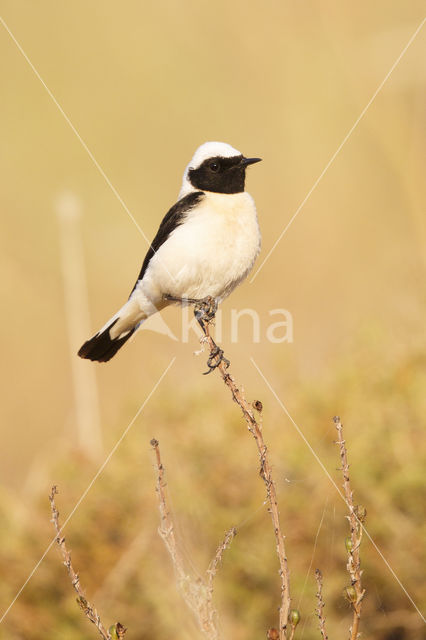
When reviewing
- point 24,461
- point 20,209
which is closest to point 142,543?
point 24,461

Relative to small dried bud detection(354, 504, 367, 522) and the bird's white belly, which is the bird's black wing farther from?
small dried bud detection(354, 504, 367, 522)

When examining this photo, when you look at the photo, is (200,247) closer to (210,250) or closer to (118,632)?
(210,250)

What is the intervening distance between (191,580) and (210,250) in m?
1.88

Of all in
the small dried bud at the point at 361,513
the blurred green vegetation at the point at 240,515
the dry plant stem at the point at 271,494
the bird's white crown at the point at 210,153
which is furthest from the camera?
the bird's white crown at the point at 210,153

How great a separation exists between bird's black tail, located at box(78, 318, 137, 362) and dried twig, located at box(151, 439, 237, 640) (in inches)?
81.7

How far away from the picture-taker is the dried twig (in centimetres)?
159

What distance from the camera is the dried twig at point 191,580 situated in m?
1.59

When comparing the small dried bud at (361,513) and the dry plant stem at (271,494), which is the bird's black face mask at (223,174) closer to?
the dry plant stem at (271,494)

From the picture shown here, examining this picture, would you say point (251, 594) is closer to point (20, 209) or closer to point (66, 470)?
point (66, 470)

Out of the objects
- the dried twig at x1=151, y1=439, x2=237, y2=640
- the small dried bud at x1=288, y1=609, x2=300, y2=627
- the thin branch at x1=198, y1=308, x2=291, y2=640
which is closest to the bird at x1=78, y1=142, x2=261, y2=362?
the thin branch at x1=198, y1=308, x2=291, y2=640

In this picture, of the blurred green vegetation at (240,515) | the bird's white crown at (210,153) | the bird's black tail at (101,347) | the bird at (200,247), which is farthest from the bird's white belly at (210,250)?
the blurred green vegetation at (240,515)

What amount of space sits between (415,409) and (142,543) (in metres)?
1.70

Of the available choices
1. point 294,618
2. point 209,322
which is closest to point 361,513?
point 294,618

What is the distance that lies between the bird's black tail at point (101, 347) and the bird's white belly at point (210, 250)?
38 cm
